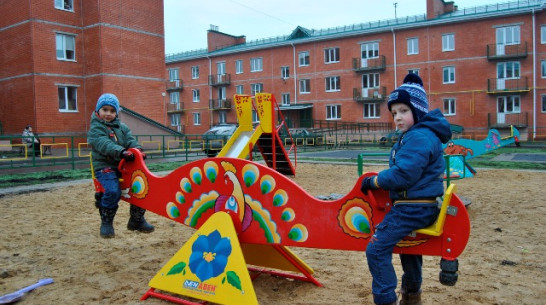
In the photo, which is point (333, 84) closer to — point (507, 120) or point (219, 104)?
point (219, 104)

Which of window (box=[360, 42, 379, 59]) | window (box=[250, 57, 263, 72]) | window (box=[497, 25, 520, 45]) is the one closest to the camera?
window (box=[497, 25, 520, 45])

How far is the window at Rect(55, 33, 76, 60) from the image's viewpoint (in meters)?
23.5

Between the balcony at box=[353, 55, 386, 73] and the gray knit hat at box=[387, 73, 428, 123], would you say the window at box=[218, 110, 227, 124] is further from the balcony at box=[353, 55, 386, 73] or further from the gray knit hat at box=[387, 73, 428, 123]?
the gray knit hat at box=[387, 73, 428, 123]

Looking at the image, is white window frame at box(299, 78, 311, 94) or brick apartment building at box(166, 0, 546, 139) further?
white window frame at box(299, 78, 311, 94)

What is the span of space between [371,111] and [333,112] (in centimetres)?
334

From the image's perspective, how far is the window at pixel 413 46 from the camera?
3344 centimetres

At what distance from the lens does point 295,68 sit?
38875 millimetres

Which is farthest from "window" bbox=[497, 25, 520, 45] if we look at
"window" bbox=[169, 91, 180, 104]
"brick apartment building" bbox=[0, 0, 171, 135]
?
"window" bbox=[169, 91, 180, 104]

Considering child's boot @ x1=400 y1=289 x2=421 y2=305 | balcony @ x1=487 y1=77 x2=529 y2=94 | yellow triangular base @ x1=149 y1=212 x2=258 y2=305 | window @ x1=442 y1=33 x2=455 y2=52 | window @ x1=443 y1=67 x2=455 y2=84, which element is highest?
window @ x1=442 y1=33 x2=455 y2=52

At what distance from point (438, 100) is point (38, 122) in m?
25.9

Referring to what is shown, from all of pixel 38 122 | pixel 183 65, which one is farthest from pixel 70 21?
pixel 183 65

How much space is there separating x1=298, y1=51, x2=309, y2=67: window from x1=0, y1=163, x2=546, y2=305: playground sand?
3244cm

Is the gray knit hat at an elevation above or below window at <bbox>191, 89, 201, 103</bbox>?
below

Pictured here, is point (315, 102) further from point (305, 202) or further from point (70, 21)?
point (305, 202)
